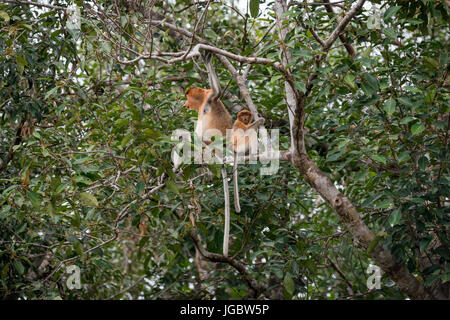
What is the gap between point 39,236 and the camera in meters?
4.53

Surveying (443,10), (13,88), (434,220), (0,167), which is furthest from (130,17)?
(434,220)

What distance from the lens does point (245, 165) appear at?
4457 mm

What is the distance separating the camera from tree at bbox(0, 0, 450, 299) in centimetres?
339

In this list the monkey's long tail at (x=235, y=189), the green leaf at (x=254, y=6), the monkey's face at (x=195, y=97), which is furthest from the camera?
the monkey's face at (x=195, y=97)

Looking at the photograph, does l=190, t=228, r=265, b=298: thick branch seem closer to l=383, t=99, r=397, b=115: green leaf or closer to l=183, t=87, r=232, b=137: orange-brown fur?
l=183, t=87, r=232, b=137: orange-brown fur

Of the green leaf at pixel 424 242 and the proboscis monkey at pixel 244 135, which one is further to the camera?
the proboscis monkey at pixel 244 135

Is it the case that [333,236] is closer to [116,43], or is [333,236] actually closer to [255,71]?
[255,71]

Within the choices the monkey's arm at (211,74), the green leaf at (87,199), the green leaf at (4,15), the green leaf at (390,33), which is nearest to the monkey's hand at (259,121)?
the monkey's arm at (211,74)

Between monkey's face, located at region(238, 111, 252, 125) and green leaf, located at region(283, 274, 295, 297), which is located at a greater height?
monkey's face, located at region(238, 111, 252, 125)

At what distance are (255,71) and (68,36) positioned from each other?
6.08ft

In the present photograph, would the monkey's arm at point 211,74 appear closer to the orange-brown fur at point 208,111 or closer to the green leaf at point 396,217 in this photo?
the orange-brown fur at point 208,111

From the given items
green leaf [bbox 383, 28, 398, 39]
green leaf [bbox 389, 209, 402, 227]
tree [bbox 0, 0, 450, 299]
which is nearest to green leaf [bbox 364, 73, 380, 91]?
tree [bbox 0, 0, 450, 299]

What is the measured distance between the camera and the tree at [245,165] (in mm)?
3393

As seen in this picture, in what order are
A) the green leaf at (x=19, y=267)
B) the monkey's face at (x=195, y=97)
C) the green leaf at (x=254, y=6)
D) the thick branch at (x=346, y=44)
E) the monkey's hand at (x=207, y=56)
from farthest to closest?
the monkey's face at (x=195, y=97) < the green leaf at (x=19, y=267) < the thick branch at (x=346, y=44) < the green leaf at (x=254, y=6) < the monkey's hand at (x=207, y=56)
